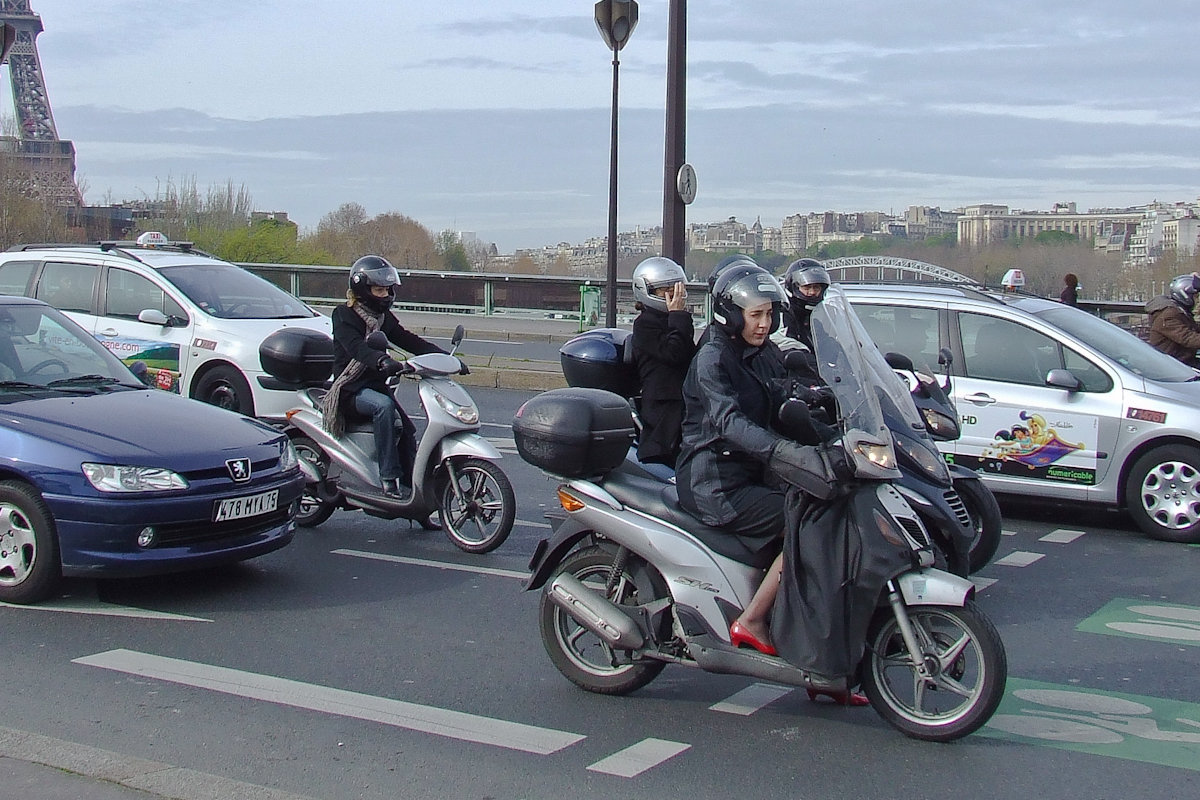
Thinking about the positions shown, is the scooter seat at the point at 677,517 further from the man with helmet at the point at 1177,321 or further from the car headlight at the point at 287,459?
the man with helmet at the point at 1177,321

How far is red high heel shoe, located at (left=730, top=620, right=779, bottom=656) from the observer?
4953 millimetres

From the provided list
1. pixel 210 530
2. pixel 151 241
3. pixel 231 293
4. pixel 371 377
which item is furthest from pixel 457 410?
pixel 151 241

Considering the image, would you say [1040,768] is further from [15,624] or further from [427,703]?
[15,624]

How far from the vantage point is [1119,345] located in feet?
31.5

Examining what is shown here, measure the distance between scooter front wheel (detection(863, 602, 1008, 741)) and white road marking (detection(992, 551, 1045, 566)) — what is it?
3.56 m

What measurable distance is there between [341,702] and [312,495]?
143 inches

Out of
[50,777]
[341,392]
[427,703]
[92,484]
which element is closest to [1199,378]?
[341,392]

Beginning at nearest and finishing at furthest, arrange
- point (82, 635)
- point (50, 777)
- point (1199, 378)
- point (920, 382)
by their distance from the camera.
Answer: point (50, 777)
point (82, 635)
point (920, 382)
point (1199, 378)

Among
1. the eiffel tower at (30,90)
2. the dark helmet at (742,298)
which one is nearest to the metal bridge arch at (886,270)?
the dark helmet at (742,298)

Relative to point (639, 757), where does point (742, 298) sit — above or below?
above

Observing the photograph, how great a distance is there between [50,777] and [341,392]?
4524 mm

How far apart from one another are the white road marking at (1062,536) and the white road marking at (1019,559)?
1.53ft

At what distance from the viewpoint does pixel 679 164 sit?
625 inches

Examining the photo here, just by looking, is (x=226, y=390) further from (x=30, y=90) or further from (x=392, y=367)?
(x=30, y=90)
